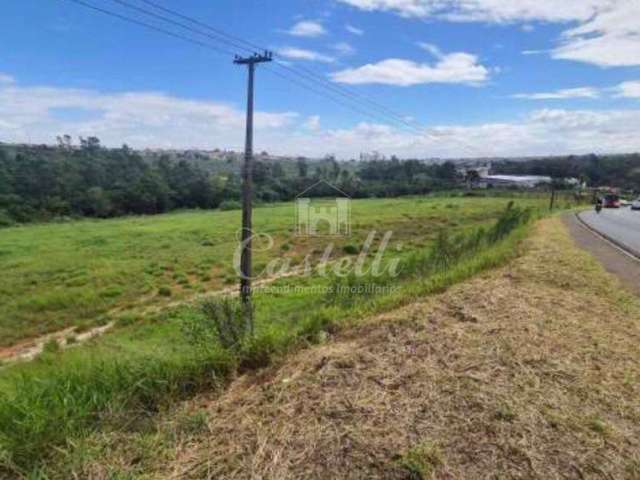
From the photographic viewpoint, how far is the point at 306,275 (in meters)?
20.4

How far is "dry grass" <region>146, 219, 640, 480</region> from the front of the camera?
2723mm

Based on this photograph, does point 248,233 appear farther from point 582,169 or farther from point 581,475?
point 582,169

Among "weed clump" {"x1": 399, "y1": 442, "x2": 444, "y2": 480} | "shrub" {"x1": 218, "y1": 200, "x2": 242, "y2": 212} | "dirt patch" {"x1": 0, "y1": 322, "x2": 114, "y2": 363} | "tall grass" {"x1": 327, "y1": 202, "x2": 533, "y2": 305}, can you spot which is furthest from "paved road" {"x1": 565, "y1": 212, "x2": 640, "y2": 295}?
"shrub" {"x1": 218, "y1": 200, "x2": 242, "y2": 212}

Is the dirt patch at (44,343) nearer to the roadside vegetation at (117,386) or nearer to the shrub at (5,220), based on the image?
the roadside vegetation at (117,386)

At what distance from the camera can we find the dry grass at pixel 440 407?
2.72m

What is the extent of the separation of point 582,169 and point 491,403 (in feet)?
316

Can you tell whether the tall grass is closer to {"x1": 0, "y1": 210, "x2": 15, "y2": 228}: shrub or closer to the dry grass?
the dry grass

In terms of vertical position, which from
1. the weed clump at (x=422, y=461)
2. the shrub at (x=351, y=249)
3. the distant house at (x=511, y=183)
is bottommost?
the shrub at (x=351, y=249)

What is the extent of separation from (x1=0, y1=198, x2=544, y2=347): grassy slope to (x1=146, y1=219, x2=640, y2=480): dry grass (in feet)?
42.1

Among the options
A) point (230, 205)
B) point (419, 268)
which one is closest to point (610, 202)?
point (419, 268)

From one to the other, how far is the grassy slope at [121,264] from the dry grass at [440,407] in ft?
42.1

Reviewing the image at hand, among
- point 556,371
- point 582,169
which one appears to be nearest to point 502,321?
point 556,371

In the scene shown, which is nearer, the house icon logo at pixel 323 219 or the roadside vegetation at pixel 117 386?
the roadside vegetation at pixel 117 386

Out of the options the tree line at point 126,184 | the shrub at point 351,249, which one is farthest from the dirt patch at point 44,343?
the tree line at point 126,184
